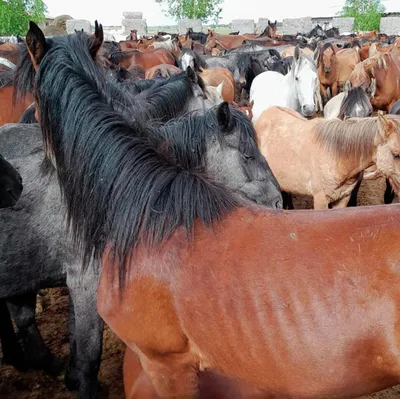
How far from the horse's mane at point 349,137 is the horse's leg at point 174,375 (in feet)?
8.90

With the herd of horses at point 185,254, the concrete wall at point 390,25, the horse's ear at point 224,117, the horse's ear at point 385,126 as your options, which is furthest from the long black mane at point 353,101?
the concrete wall at point 390,25

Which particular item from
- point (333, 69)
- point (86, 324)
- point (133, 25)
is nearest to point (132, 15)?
point (133, 25)

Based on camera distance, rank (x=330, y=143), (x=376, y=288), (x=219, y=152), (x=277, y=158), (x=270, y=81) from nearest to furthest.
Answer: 1. (x=376, y=288)
2. (x=219, y=152)
3. (x=330, y=143)
4. (x=277, y=158)
5. (x=270, y=81)

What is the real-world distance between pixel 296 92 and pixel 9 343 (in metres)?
5.67

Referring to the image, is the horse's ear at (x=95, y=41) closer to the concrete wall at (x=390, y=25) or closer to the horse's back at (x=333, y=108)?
the horse's back at (x=333, y=108)

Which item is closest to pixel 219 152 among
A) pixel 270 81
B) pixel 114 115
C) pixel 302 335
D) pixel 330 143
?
pixel 114 115

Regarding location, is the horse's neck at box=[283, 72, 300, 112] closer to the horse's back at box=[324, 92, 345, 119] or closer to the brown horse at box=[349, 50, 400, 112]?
the horse's back at box=[324, 92, 345, 119]

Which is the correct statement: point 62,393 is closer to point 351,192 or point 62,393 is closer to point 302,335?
point 302,335

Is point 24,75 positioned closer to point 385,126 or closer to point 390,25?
point 385,126

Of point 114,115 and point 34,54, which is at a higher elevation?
point 34,54

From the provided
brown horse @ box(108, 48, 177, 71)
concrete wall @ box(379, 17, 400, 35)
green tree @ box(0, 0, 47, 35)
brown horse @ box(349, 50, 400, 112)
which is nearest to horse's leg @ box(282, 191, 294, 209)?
brown horse @ box(349, 50, 400, 112)

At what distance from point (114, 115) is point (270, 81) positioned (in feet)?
22.4

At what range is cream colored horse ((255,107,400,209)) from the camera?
3490 millimetres

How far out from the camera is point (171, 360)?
157cm
